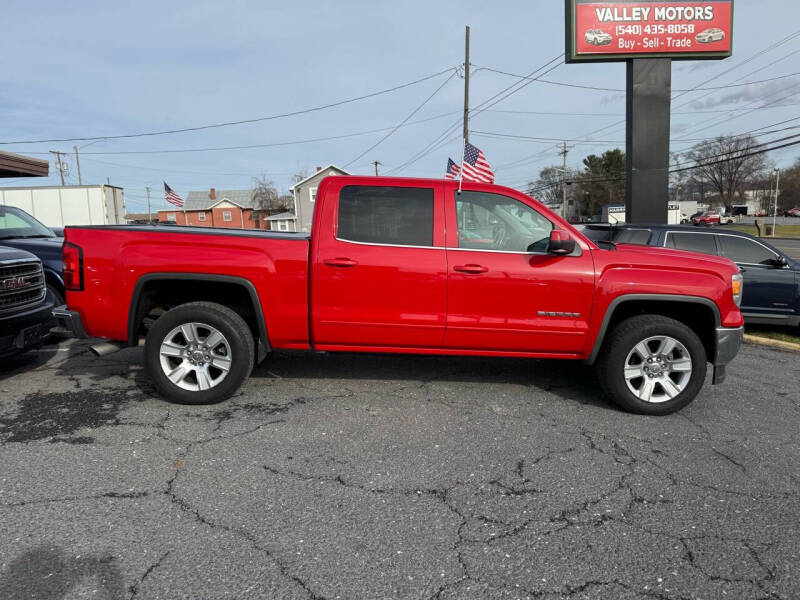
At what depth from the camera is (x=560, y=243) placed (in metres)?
4.17

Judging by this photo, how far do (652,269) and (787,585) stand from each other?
8.29 ft

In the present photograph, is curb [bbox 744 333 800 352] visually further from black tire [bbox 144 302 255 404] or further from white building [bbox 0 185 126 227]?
white building [bbox 0 185 126 227]

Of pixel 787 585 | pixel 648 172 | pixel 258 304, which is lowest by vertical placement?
pixel 787 585

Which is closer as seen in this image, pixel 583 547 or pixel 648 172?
pixel 583 547

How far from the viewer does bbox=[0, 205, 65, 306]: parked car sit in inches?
281

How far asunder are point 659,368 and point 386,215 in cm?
258

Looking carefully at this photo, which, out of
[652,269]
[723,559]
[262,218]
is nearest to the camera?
[723,559]

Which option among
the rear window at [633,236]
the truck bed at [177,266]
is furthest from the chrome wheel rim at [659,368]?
the rear window at [633,236]

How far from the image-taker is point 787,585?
2.33m

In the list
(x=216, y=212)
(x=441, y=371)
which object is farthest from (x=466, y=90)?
(x=216, y=212)

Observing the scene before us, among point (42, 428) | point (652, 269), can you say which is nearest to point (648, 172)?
point (652, 269)

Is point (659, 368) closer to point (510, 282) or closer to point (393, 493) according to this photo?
point (510, 282)

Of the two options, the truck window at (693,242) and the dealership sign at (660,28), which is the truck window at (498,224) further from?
the dealership sign at (660,28)

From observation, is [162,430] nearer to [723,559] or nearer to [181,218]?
[723,559]
